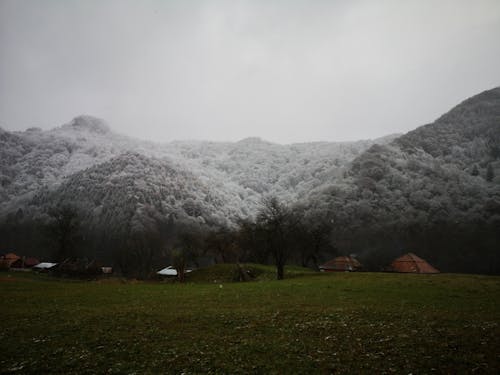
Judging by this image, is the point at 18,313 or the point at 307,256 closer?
the point at 18,313

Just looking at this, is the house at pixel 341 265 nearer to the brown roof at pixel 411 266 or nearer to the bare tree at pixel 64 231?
the brown roof at pixel 411 266

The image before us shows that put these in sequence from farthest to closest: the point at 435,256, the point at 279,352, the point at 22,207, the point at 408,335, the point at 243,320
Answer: the point at 22,207, the point at 435,256, the point at 243,320, the point at 408,335, the point at 279,352

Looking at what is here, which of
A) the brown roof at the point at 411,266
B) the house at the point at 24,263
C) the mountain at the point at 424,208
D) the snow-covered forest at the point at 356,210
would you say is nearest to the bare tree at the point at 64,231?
the house at the point at 24,263

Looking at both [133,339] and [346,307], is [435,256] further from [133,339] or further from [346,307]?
[133,339]

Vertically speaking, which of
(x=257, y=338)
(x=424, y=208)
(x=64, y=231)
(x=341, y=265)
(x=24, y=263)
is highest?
(x=424, y=208)

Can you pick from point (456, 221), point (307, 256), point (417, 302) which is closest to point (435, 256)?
point (456, 221)

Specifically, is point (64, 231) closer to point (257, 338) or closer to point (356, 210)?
point (257, 338)

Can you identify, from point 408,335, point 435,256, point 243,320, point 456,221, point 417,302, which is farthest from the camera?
point 456,221

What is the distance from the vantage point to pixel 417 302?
27.1 m

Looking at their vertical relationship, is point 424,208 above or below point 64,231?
above

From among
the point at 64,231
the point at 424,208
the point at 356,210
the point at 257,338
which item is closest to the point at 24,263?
the point at 64,231

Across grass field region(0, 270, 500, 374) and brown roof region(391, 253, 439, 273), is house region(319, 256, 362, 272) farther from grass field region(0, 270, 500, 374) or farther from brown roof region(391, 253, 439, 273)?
grass field region(0, 270, 500, 374)

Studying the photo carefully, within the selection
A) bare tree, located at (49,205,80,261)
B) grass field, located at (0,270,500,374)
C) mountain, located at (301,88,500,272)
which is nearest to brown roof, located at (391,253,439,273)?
mountain, located at (301,88,500,272)

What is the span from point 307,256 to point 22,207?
558 feet
